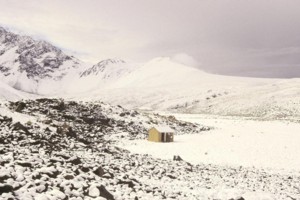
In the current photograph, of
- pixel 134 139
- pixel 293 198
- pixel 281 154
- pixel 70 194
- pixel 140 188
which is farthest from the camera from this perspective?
pixel 134 139

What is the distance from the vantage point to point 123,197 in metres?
14.4

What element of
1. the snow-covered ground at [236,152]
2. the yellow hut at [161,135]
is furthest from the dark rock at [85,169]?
the yellow hut at [161,135]

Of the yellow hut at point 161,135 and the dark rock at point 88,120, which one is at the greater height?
the dark rock at point 88,120

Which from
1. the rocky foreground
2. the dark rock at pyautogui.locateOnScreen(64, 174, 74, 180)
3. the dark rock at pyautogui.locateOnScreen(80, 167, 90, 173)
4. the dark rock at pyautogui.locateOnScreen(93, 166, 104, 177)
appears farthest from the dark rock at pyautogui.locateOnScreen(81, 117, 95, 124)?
the dark rock at pyautogui.locateOnScreen(64, 174, 74, 180)

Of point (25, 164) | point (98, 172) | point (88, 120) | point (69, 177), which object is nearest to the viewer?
point (69, 177)

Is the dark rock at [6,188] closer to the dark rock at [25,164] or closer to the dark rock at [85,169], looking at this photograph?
the dark rock at [25,164]

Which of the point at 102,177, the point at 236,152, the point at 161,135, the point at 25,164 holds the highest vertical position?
the point at 25,164

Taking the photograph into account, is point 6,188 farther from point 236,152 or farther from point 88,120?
point 88,120

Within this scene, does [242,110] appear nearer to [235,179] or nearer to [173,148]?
[173,148]

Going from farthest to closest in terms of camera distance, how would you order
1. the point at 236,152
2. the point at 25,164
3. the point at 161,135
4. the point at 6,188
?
the point at 161,135 → the point at 236,152 → the point at 25,164 → the point at 6,188

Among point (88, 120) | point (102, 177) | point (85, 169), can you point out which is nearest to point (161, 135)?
point (88, 120)

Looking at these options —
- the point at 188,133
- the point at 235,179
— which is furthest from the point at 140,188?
the point at 188,133

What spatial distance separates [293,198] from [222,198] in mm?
5210

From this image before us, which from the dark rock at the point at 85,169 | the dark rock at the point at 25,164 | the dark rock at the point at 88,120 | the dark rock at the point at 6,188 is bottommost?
the dark rock at the point at 85,169
